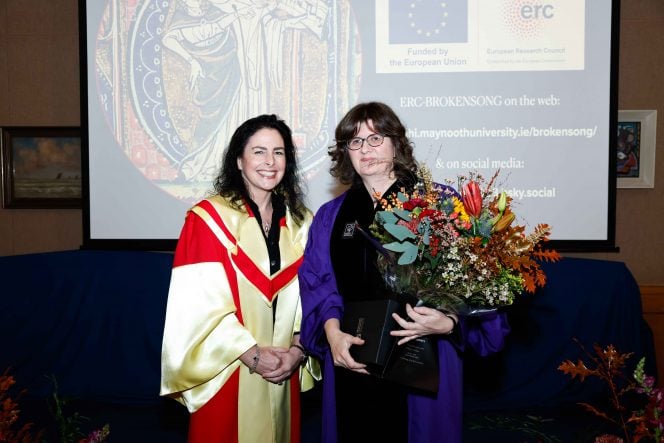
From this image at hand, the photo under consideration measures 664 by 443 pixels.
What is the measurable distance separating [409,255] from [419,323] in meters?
0.23

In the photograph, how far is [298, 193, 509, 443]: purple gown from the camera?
1.75 m

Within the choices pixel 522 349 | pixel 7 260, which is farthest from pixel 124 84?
pixel 522 349

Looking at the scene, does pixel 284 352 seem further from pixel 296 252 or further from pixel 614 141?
pixel 614 141

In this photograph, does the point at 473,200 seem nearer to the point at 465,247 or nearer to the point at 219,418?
the point at 465,247

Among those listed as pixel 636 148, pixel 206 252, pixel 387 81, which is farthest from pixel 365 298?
pixel 636 148

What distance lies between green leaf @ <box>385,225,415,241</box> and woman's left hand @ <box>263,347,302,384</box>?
78cm

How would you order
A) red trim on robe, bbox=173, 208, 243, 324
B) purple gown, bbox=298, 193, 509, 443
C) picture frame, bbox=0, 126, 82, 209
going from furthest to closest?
picture frame, bbox=0, 126, 82, 209, red trim on robe, bbox=173, 208, 243, 324, purple gown, bbox=298, 193, 509, 443

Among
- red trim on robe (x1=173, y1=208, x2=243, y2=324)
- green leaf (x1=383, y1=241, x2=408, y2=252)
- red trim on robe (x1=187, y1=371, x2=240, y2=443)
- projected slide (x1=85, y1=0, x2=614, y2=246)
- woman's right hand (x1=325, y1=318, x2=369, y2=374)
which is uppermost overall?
projected slide (x1=85, y1=0, x2=614, y2=246)

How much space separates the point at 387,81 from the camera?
3598mm

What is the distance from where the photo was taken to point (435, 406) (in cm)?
175

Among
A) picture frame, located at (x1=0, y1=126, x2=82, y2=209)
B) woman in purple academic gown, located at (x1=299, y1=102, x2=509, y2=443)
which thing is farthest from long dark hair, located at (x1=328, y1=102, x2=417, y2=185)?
picture frame, located at (x1=0, y1=126, x2=82, y2=209)

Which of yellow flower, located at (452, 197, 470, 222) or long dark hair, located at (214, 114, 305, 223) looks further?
long dark hair, located at (214, 114, 305, 223)

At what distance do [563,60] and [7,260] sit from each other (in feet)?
12.4

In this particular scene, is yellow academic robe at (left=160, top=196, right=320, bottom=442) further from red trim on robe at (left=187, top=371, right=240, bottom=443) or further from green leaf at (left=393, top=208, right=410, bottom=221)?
green leaf at (left=393, top=208, right=410, bottom=221)
